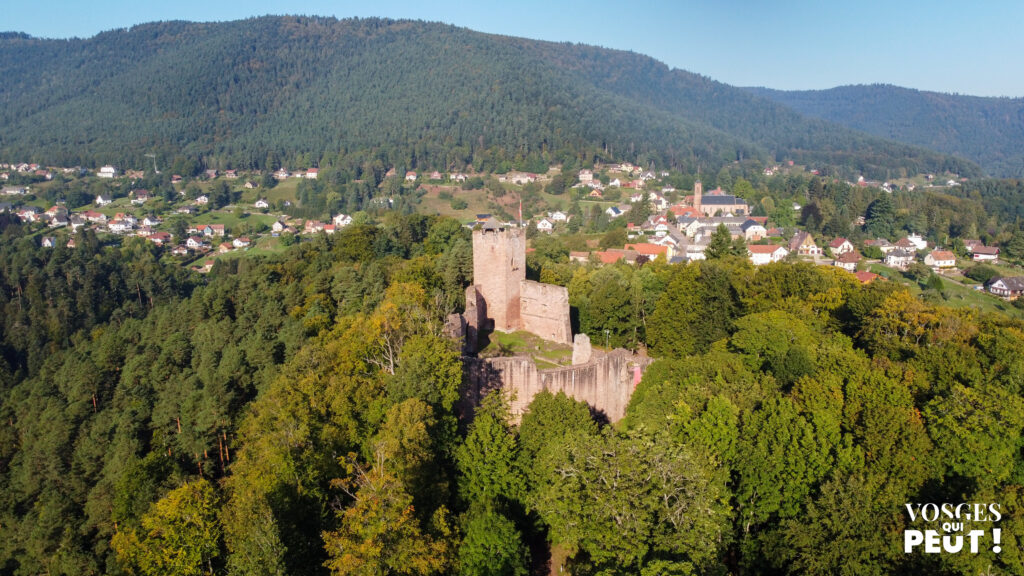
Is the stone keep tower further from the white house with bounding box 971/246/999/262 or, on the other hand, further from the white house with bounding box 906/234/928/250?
the white house with bounding box 971/246/999/262

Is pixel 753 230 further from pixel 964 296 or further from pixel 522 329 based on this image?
pixel 522 329

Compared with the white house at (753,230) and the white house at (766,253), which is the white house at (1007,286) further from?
the white house at (753,230)

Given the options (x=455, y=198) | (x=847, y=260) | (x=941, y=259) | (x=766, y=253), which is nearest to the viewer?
(x=766, y=253)

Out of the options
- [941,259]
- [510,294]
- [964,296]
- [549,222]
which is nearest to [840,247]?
[941,259]

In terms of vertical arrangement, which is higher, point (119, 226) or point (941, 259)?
point (119, 226)

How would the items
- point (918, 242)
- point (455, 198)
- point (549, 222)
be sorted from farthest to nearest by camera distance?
point (455, 198)
point (549, 222)
point (918, 242)

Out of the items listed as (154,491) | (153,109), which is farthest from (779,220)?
(153,109)

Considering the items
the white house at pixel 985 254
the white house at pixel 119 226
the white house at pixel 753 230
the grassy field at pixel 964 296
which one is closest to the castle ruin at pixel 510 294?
the grassy field at pixel 964 296
